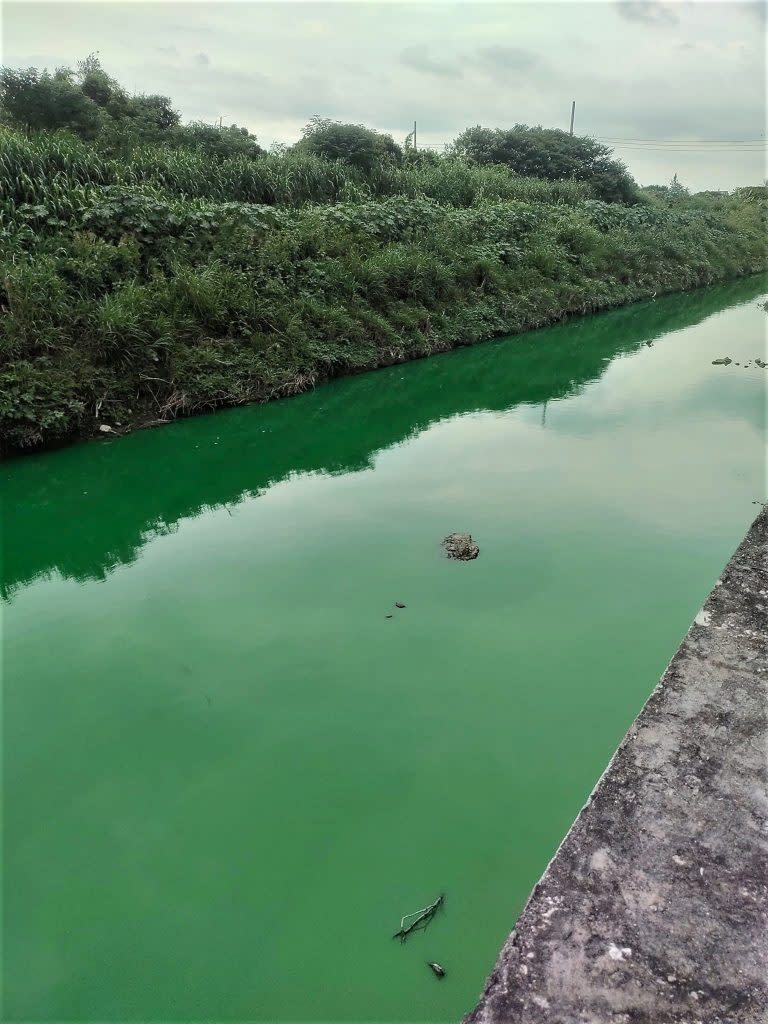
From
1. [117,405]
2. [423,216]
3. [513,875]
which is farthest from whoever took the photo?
[423,216]

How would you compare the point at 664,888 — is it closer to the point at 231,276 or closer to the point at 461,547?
the point at 461,547

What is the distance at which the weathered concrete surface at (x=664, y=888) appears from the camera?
1653 millimetres

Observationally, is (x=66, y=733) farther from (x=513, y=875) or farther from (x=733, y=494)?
(x=733, y=494)

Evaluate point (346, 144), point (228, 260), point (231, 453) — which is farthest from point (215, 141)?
point (231, 453)

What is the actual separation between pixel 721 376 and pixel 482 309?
3543mm

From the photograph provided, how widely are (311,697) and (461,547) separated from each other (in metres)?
1.58

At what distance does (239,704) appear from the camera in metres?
3.15

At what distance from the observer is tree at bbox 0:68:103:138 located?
1039 centimetres

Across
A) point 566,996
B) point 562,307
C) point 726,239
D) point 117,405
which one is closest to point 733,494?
point 566,996

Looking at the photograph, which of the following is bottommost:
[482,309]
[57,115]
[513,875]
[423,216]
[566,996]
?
[513,875]

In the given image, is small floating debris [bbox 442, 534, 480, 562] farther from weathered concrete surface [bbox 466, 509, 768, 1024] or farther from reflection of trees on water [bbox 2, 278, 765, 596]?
reflection of trees on water [bbox 2, 278, 765, 596]

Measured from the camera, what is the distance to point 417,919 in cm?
214

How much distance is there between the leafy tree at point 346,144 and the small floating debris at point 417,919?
42.7 feet

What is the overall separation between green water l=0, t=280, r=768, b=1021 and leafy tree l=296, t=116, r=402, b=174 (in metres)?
8.76
